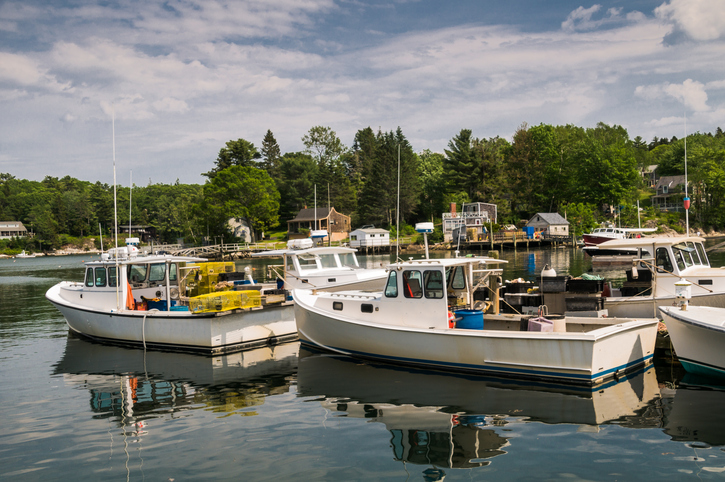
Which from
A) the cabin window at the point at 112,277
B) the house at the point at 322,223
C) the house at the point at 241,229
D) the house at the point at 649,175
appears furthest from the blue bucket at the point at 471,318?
the house at the point at 649,175

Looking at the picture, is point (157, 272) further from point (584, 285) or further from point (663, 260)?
point (663, 260)

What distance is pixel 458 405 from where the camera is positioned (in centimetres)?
959

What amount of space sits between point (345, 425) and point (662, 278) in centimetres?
1004

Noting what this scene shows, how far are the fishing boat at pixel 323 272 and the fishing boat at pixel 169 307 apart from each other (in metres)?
1.04

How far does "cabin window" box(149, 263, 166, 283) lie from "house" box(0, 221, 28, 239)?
121531 millimetres

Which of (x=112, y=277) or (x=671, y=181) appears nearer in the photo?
(x=112, y=277)

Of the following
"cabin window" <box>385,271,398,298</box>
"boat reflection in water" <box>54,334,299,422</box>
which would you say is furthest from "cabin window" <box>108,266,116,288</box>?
"cabin window" <box>385,271,398,298</box>

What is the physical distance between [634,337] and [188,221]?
9187 centimetres

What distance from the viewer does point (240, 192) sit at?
7825 centimetres

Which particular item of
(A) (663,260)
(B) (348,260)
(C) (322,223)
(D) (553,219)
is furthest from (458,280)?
(C) (322,223)

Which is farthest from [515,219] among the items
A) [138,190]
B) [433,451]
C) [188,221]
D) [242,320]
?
[138,190]

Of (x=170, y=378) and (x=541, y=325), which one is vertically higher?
(x=541, y=325)

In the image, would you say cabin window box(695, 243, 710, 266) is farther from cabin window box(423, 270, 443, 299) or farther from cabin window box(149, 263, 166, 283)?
cabin window box(149, 263, 166, 283)

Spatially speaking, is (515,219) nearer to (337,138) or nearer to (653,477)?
(337,138)
